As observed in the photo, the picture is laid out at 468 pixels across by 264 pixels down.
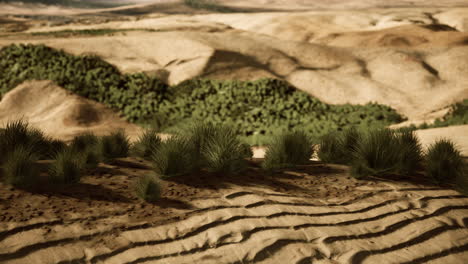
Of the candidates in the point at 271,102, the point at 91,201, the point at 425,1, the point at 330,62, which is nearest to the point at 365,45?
the point at 330,62

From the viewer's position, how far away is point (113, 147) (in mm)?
5422

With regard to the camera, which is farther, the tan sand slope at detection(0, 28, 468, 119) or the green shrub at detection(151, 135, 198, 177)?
the tan sand slope at detection(0, 28, 468, 119)

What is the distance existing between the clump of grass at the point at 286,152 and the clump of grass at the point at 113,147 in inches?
68.1

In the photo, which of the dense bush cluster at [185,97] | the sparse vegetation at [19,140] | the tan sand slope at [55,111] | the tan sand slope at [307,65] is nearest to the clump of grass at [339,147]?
the sparse vegetation at [19,140]

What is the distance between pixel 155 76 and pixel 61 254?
36.4 feet

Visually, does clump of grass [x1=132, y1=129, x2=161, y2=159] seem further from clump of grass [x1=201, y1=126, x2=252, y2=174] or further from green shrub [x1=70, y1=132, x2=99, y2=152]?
clump of grass [x1=201, y1=126, x2=252, y2=174]

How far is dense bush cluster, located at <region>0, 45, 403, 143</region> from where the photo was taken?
40.2ft

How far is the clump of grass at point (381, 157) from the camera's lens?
5223 mm

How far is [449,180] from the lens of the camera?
5.41 m

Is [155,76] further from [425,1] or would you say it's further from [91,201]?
[425,1]

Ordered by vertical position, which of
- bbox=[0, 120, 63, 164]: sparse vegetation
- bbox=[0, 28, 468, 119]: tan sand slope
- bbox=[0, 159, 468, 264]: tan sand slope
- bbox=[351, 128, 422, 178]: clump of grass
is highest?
bbox=[0, 28, 468, 119]: tan sand slope

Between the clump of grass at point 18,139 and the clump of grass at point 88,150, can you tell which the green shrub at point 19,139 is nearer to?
the clump of grass at point 18,139

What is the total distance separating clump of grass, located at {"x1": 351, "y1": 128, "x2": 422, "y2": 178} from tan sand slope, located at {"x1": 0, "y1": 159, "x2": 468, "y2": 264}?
0.84ft

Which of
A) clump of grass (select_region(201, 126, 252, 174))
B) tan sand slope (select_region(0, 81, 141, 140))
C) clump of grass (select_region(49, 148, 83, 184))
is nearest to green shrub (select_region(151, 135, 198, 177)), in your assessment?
clump of grass (select_region(201, 126, 252, 174))
